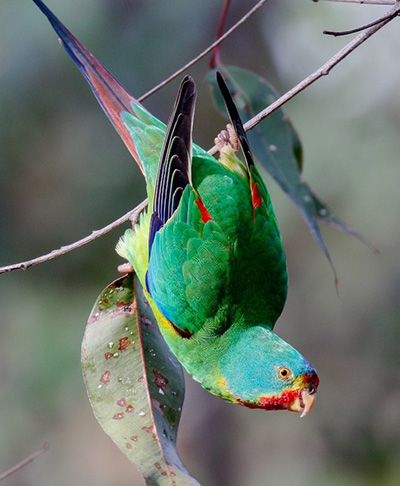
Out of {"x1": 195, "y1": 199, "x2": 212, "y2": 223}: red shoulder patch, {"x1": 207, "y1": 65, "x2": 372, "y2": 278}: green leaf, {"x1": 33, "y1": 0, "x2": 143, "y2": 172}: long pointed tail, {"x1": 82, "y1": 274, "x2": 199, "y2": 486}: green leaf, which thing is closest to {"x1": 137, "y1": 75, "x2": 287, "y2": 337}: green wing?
{"x1": 195, "y1": 199, "x2": 212, "y2": 223}: red shoulder patch

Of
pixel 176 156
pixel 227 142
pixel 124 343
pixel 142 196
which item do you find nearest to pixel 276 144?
pixel 227 142

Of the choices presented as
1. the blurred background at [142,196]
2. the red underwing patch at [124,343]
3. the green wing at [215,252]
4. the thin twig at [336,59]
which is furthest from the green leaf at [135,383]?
the blurred background at [142,196]

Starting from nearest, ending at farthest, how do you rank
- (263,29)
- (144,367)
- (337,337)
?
1. (144,367)
2. (263,29)
3. (337,337)

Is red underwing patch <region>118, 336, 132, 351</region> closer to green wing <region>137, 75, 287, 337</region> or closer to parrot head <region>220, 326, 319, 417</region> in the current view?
green wing <region>137, 75, 287, 337</region>

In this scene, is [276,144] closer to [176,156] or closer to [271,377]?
[176,156]

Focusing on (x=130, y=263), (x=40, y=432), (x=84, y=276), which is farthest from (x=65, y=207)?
(x=130, y=263)

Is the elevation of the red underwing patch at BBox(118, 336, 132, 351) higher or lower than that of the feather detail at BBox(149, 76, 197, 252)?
lower

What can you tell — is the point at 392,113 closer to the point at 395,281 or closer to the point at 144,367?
the point at 395,281
